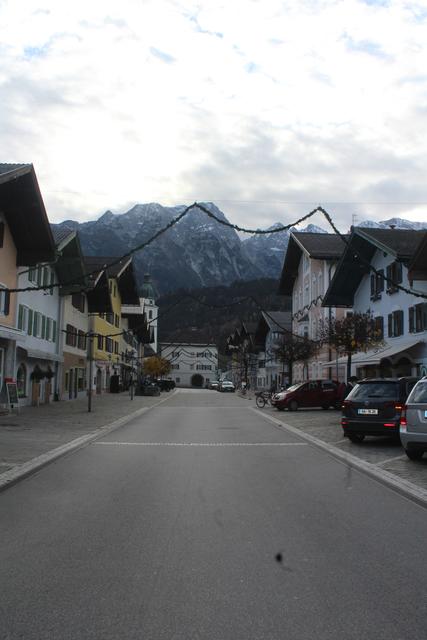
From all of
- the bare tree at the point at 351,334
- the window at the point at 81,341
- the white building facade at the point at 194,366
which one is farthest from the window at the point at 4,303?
the white building facade at the point at 194,366

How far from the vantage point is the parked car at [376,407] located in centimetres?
1619

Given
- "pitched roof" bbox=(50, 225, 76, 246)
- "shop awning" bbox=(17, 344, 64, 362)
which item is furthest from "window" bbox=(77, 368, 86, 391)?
"pitched roof" bbox=(50, 225, 76, 246)

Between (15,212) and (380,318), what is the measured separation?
1989cm

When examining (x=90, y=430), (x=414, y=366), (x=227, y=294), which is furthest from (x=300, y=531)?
(x=227, y=294)

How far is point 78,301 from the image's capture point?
4522cm

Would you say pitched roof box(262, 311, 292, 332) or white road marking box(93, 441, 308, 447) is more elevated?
pitched roof box(262, 311, 292, 332)

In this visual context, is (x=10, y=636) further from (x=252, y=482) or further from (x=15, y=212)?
(x=15, y=212)

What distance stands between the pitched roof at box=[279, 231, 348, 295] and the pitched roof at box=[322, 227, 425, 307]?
484 cm

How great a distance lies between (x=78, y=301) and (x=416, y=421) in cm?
3517

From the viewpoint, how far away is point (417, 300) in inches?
1262

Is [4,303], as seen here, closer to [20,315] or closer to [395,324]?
[20,315]

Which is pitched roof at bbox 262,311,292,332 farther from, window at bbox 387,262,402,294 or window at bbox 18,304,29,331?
window at bbox 18,304,29,331

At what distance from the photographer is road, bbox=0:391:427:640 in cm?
443

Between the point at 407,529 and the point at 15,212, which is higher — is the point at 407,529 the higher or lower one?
the lower one
